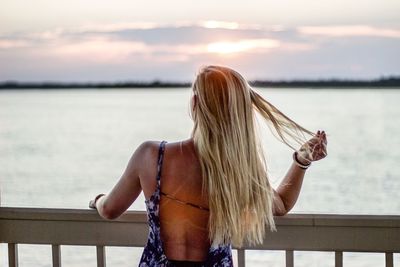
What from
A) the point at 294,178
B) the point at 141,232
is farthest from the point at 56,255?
the point at 294,178

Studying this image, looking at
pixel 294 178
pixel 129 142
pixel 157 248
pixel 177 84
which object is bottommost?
pixel 157 248

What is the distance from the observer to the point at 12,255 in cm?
247

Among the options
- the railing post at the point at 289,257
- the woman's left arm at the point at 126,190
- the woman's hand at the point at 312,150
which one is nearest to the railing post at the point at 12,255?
the woman's left arm at the point at 126,190

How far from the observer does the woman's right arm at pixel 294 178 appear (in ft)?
6.60

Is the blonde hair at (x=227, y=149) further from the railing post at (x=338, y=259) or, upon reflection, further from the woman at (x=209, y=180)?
the railing post at (x=338, y=259)

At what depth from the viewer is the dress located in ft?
6.21

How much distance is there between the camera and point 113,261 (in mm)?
2619

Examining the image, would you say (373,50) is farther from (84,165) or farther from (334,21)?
(84,165)

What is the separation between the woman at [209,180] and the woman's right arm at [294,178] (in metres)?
0.06

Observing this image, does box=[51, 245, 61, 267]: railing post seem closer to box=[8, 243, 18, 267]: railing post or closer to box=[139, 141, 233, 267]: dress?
box=[8, 243, 18, 267]: railing post

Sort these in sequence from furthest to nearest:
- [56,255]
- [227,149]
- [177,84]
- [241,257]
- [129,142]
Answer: [129,142], [177,84], [56,255], [241,257], [227,149]

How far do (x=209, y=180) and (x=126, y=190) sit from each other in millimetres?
273

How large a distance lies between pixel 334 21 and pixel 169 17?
4.76 feet

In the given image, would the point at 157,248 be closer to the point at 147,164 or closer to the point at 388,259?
the point at 147,164
